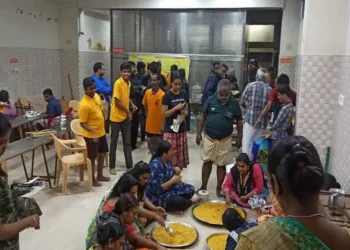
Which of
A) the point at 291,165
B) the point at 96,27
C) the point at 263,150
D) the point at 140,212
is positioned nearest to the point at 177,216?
the point at 140,212

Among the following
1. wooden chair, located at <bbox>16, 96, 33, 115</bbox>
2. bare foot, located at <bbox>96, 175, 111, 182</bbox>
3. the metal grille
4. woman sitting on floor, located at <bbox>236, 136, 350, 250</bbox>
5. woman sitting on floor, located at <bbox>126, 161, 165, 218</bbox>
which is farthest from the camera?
the metal grille

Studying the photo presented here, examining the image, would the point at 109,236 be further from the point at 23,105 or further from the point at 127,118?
the point at 23,105

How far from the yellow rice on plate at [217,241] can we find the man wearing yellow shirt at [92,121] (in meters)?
1.88

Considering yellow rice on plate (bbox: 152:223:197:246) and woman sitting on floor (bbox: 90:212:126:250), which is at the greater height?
woman sitting on floor (bbox: 90:212:126:250)

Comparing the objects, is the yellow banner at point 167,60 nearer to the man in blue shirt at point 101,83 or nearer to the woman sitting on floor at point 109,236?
the man in blue shirt at point 101,83

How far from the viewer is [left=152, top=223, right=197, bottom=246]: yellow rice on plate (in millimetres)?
3054

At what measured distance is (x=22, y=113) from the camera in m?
6.53

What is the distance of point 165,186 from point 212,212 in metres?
0.56

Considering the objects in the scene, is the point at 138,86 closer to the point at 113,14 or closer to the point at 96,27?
the point at 113,14

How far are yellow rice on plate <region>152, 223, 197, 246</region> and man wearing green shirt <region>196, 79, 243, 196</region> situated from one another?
1.05 meters

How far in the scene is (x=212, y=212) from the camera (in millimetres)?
3664

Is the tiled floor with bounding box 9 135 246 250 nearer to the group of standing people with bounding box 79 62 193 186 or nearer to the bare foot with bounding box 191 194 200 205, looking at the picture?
the bare foot with bounding box 191 194 200 205

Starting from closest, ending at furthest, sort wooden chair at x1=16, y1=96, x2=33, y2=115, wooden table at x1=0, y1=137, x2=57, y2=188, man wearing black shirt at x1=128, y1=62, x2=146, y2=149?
wooden table at x1=0, y1=137, x2=57, y2=188, man wearing black shirt at x1=128, y1=62, x2=146, y2=149, wooden chair at x1=16, y1=96, x2=33, y2=115

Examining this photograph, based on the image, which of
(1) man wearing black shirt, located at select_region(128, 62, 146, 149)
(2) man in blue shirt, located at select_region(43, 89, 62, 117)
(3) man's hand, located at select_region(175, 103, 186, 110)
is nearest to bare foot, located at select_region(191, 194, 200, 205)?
(3) man's hand, located at select_region(175, 103, 186, 110)
